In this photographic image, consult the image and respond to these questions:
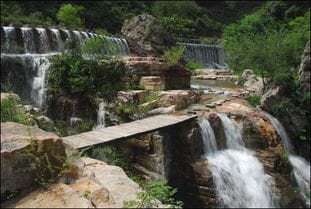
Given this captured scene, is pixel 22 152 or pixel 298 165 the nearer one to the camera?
pixel 22 152

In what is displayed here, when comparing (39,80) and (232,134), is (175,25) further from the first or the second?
(232,134)

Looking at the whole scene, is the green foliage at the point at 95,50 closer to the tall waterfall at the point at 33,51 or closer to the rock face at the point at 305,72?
the tall waterfall at the point at 33,51

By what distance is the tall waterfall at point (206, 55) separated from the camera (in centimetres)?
2542

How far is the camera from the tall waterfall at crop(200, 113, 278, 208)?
7652mm

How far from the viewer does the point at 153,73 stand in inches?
455

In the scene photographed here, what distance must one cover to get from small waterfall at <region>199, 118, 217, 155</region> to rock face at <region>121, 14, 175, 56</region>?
10133 millimetres

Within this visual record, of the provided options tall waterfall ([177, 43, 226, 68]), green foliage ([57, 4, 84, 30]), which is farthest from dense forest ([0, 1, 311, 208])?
tall waterfall ([177, 43, 226, 68])

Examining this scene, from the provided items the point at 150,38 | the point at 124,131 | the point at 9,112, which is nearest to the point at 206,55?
the point at 150,38

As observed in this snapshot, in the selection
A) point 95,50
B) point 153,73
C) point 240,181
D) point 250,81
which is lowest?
point 240,181

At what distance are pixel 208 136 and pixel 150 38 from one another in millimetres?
11049

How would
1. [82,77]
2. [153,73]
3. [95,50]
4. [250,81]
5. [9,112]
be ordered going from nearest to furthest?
1. [9,112]
2. [82,77]
3. [95,50]
4. [153,73]
5. [250,81]

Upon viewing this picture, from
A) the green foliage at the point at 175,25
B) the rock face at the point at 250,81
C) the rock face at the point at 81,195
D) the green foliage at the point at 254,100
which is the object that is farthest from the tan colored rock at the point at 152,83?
the green foliage at the point at 175,25

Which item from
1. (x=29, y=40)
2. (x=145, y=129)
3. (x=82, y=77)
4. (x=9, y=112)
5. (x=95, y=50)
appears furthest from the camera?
(x=29, y=40)

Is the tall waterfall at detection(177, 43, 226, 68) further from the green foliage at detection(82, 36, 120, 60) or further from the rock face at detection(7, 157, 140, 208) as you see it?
the rock face at detection(7, 157, 140, 208)
